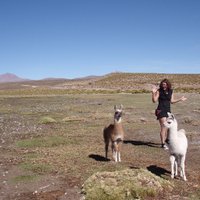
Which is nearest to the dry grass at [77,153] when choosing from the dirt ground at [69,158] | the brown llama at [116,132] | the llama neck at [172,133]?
the dirt ground at [69,158]

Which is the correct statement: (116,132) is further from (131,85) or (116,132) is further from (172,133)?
(131,85)

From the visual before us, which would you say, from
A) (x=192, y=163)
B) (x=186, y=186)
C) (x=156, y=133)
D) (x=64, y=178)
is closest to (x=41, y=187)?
(x=64, y=178)

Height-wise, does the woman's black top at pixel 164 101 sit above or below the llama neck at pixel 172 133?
above

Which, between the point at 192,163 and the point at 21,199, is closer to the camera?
the point at 21,199

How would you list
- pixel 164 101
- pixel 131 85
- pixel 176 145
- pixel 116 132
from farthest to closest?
1. pixel 131 85
2. pixel 164 101
3. pixel 116 132
4. pixel 176 145

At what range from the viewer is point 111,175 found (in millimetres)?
11383

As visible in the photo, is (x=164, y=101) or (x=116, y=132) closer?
(x=116, y=132)

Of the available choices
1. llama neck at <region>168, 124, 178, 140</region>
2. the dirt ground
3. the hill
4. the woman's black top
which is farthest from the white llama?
the hill

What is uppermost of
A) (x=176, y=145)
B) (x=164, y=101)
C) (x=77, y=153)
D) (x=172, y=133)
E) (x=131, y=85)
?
(x=164, y=101)

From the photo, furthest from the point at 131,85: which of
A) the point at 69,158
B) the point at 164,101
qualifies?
the point at 69,158

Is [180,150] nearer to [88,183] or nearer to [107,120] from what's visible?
[88,183]

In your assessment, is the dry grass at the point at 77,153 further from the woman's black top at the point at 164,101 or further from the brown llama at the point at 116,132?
the woman's black top at the point at 164,101

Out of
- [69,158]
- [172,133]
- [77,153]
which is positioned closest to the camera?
[172,133]

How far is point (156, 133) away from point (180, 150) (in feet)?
34.4
